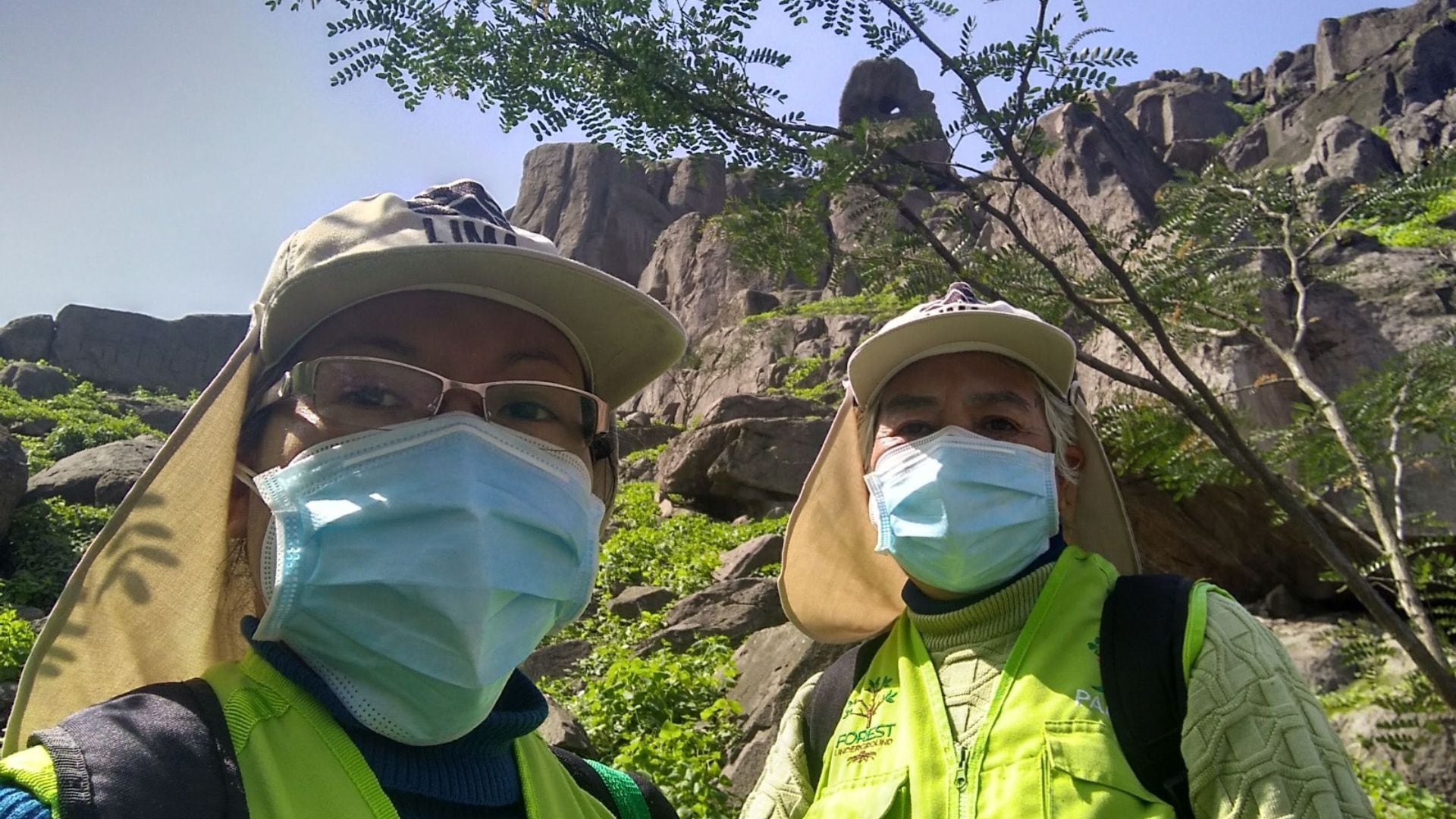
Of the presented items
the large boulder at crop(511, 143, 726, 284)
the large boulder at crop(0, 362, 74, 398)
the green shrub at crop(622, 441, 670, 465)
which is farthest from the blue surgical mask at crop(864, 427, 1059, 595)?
the large boulder at crop(511, 143, 726, 284)

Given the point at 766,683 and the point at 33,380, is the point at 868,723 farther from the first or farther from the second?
the point at 33,380

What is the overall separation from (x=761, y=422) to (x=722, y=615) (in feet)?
20.8

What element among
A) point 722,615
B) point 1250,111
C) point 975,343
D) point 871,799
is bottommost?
point 722,615

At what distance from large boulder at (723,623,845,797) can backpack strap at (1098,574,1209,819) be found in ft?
9.09

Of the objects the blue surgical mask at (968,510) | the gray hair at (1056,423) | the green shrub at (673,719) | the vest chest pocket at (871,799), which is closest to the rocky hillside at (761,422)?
the green shrub at (673,719)

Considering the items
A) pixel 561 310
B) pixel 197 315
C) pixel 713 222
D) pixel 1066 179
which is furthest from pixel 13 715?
pixel 197 315

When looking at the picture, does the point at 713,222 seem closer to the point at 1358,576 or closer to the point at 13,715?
the point at 1358,576

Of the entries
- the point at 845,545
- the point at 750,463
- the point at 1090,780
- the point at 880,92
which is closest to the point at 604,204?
the point at 880,92

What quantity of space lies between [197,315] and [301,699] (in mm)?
29980

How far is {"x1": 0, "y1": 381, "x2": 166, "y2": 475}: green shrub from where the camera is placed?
15938 mm

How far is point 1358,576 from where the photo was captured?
306cm

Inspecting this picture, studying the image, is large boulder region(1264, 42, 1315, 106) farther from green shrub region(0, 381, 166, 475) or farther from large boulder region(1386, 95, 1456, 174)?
green shrub region(0, 381, 166, 475)

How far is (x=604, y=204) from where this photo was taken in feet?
123

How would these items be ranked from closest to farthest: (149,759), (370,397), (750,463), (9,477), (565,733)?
1. (149,759)
2. (370,397)
3. (565,733)
4. (9,477)
5. (750,463)
